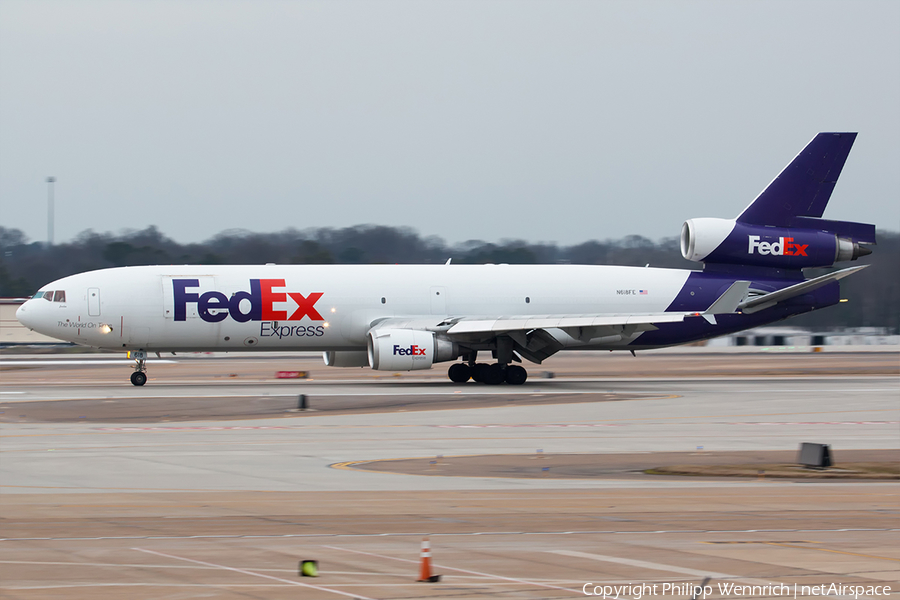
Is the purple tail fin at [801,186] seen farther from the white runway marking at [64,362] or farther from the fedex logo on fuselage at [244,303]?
the white runway marking at [64,362]

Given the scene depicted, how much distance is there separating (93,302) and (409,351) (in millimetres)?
12472

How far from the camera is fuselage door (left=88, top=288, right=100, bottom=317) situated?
39.2 m

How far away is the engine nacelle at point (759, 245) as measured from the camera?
43.7 metres

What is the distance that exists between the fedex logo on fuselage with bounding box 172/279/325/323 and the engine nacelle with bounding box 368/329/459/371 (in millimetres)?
3057

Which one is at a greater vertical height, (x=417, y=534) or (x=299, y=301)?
(x=299, y=301)

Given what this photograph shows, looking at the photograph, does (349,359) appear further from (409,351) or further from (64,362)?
(64,362)

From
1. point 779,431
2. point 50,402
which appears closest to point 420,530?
point 779,431

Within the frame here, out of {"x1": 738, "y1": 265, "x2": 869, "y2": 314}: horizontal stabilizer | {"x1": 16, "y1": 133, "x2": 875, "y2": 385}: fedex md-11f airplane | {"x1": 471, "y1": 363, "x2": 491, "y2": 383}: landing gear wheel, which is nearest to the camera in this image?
{"x1": 16, "y1": 133, "x2": 875, "y2": 385}: fedex md-11f airplane

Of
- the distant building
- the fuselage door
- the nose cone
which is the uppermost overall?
the fuselage door

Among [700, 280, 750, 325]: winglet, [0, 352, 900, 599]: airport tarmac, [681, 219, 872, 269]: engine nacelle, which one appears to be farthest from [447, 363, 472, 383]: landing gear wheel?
[681, 219, 872, 269]: engine nacelle

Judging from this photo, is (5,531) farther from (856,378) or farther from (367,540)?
(856,378)

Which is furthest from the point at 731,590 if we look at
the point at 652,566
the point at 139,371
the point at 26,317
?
the point at 26,317

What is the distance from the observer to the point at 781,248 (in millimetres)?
43969

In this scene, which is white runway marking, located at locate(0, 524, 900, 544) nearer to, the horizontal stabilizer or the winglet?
the winglet
